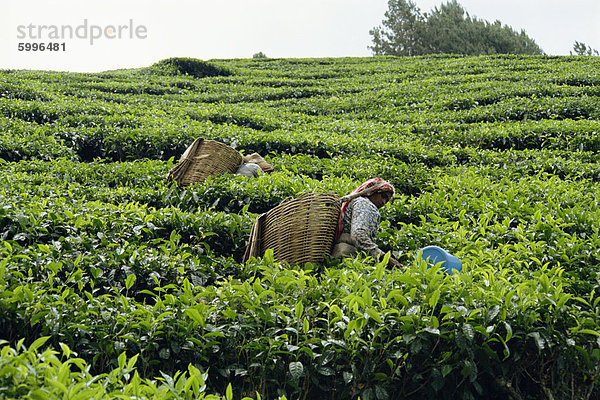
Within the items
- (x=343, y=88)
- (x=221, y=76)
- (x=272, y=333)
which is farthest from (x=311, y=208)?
(x=221, y=76)

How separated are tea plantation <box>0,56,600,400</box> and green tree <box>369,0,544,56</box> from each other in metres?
37.1

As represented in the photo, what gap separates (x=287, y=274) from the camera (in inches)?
157

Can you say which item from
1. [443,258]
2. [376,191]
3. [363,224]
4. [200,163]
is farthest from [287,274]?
[200,163]

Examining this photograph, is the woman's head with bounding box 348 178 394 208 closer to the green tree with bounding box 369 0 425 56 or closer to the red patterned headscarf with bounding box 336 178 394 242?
the red patterned headscarf with bounding box 336 178 394 242

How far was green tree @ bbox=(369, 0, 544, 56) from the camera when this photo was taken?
45531 millimetres

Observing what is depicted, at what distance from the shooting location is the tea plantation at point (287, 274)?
3.29 m

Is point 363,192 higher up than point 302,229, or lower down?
higher up

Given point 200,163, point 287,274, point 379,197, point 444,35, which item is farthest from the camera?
point 444,35

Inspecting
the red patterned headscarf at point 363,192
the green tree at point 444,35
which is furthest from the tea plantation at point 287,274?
the green tree at point 444,35

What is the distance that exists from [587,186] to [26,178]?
7699 millimetres

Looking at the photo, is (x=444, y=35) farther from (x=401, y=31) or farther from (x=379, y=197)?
(x=379, y=197)

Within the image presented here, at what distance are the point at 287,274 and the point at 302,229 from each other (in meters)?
0.92

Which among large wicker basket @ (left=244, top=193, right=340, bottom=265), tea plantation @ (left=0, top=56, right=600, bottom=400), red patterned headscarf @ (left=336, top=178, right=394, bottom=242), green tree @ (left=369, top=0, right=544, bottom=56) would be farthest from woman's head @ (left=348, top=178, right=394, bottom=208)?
green tree @ (left=369, top=0, right=544, bottom=56)

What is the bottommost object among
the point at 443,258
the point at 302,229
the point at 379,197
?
the point at 443,258
